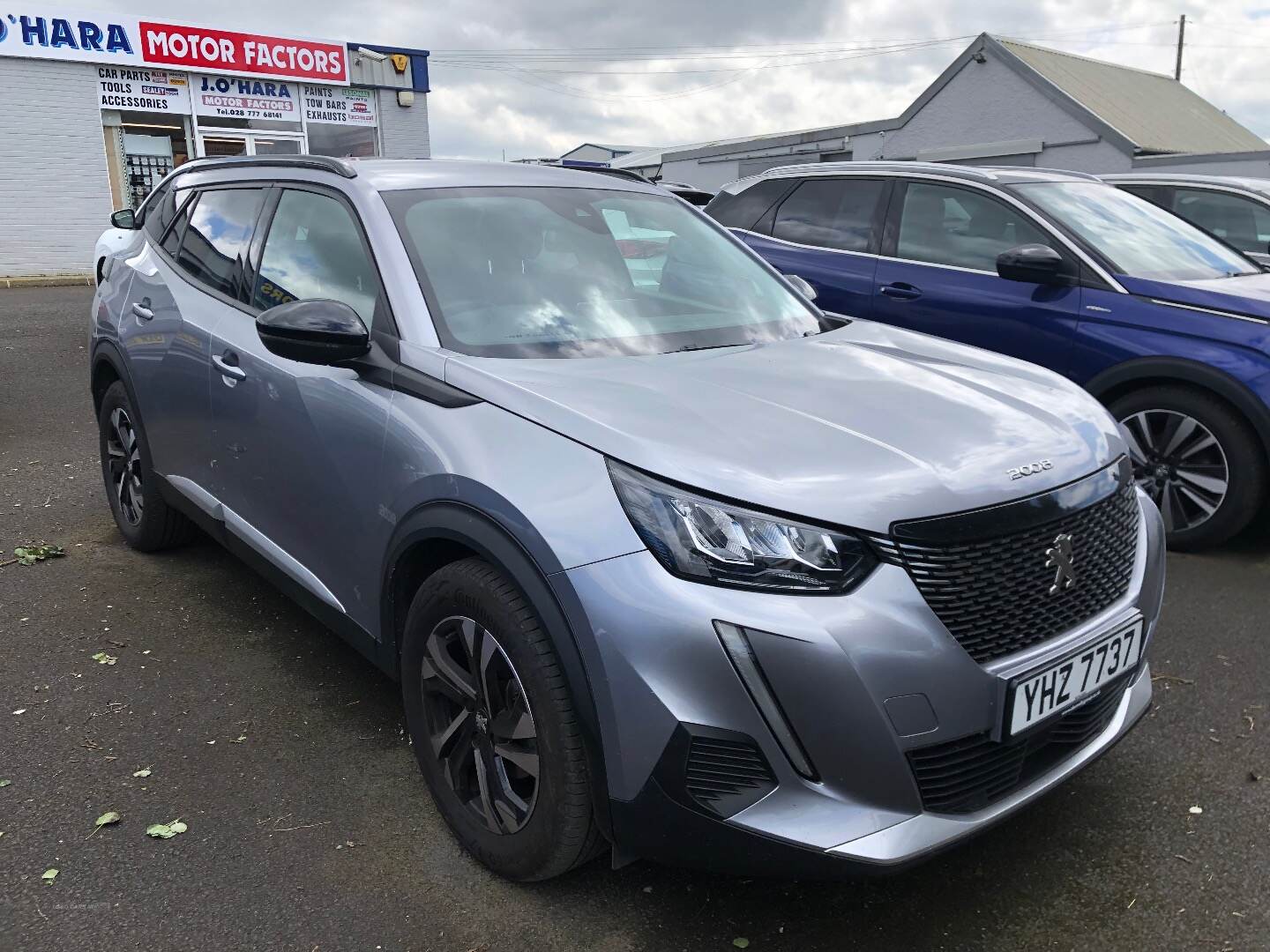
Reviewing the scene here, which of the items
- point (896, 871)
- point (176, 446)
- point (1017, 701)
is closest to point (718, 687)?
point (896, 871)

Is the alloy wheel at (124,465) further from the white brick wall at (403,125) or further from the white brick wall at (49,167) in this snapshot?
the white brick wall at (403,125)

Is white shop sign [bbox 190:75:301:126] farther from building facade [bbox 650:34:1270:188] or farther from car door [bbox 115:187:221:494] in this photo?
car door [bbox 115:187:221:494]

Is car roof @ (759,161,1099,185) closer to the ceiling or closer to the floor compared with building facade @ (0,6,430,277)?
closer to the floor

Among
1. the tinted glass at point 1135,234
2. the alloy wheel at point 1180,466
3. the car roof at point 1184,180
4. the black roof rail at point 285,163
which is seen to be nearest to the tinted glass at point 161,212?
the black roof rail at point 285,163

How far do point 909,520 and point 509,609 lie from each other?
0.86m

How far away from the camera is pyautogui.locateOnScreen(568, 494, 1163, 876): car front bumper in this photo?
6.34 ft

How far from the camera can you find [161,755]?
305 cm

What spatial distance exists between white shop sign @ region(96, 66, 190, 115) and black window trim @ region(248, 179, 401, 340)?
18.3m

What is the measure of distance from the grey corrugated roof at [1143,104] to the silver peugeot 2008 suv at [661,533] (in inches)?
910

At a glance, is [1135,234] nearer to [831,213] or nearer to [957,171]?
[957,171]

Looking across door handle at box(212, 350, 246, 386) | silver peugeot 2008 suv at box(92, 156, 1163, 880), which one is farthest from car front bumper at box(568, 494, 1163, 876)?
door handle at box(212, 350, 246, 386)

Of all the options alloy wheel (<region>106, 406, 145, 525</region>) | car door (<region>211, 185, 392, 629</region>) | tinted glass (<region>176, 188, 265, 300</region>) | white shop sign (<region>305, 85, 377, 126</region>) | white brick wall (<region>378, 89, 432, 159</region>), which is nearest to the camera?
car door (<region>211, 185, 392, 629</region>)

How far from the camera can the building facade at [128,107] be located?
17953mm

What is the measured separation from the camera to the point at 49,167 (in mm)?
18391
